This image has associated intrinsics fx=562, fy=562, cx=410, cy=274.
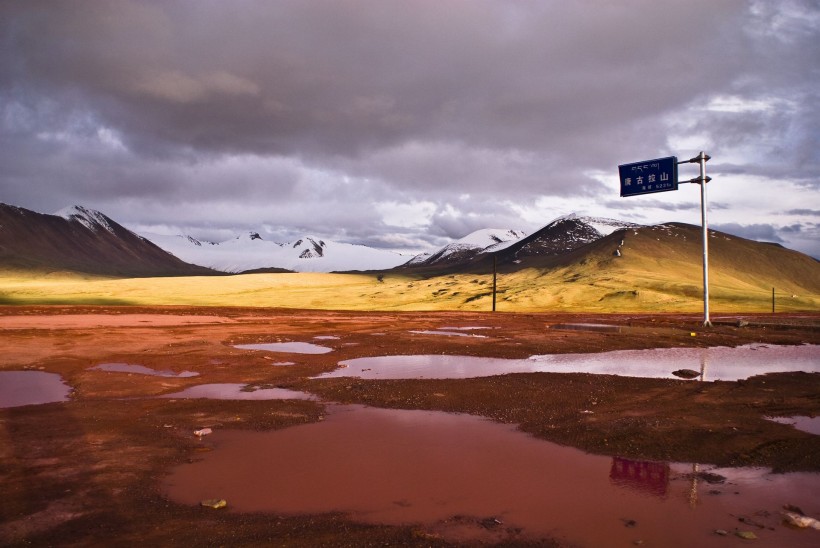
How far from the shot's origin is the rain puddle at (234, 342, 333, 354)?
24.6 meters

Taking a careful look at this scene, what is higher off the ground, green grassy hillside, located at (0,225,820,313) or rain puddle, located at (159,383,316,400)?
green grassy hillside, located at (0,225,820,313)

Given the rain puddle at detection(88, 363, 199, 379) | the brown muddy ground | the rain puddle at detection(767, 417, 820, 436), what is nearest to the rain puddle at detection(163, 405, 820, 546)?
the brown muddy ground

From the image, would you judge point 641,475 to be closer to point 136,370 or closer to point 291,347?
point 136,370

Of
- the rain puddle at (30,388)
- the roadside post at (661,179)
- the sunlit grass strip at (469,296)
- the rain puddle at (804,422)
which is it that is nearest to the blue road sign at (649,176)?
the roadside post at (661,179)

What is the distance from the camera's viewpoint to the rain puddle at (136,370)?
58.3 feet

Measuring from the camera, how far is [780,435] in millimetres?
10297

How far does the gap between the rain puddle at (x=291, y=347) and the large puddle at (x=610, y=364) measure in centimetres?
375

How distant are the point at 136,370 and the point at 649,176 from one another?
3319cm

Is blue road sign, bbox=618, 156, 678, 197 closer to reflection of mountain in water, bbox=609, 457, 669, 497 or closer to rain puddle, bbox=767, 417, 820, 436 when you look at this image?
rain puddle, bbox=767, 417, 820, 436

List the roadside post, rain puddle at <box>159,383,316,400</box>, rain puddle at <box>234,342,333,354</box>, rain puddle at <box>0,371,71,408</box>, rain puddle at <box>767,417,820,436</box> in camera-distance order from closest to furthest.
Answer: rain puddle at <box>767,417,820,436</box> < rain puddle at <box>0,371,71,408</box> < rain puddle at <box>159,383,316,400</box> < rain puddle at <box>234,342,333,354</box> < the roadside post

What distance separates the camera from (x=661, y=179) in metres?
37.3

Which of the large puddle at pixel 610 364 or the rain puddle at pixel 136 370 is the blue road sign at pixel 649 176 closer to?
the large puddle at pixel 610 364

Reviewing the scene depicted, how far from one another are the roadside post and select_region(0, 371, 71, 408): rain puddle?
113 ft

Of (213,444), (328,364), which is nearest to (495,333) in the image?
(328,364)
